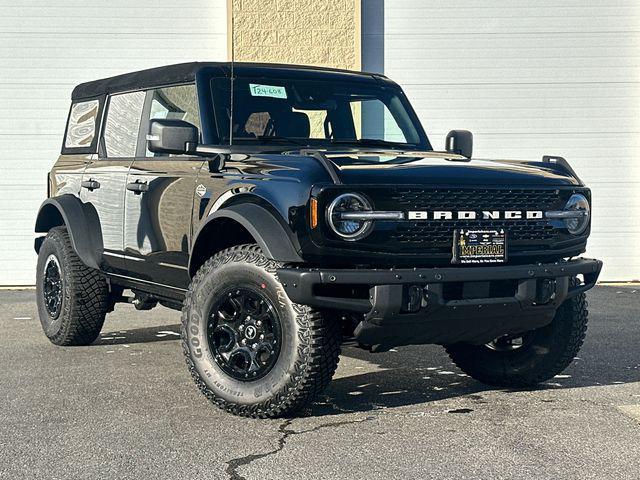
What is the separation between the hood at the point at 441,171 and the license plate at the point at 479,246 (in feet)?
0.85

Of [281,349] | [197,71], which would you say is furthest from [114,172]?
[281,349]

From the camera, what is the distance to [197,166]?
6.48 metres

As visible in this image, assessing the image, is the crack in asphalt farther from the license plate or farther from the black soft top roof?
the black soft top roof

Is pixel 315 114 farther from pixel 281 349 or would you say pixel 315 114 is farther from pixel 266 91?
pixel 281 349

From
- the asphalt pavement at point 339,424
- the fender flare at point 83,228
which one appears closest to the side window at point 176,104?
the fender flare at point 83,228

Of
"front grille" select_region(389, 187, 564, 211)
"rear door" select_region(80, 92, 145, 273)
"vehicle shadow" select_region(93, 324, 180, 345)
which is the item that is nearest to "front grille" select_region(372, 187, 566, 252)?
"front grille" select_region(389, 187, 564, 211)

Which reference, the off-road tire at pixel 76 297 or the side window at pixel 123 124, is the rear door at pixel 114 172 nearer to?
the side window at pixel 123 124

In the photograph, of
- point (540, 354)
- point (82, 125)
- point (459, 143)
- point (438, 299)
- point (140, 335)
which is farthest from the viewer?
point (140, 335)

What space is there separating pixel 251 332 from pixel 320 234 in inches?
28.1

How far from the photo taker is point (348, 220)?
18.0 feet

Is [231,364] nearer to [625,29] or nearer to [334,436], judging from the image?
[334,436]

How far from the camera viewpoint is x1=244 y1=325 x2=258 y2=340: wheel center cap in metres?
5.80

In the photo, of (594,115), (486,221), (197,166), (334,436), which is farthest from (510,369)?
(594,115)

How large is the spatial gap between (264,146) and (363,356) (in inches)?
80.9
